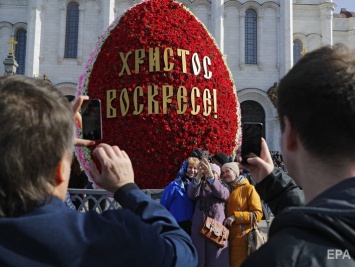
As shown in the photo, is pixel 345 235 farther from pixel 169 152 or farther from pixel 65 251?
pixel 169 152

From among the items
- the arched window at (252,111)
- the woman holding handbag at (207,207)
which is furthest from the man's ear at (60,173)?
the arched window at (252,111)

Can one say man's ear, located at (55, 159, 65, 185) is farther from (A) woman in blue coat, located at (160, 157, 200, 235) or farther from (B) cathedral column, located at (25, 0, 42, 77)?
(B) cathedral column, located at (25, 0, 42, 77)

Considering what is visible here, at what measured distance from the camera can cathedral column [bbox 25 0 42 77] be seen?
65.4ft

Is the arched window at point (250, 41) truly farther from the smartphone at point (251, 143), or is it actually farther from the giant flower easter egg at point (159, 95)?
the smartphone at point (251, 143)

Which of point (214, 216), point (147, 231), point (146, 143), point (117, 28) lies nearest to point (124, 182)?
point (147, 231)

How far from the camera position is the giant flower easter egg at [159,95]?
4410 mm

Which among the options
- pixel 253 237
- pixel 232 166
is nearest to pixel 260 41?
pixel 232 166

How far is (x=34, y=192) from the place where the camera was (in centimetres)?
101

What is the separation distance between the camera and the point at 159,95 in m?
4.45

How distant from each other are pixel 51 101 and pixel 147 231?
0.43 m

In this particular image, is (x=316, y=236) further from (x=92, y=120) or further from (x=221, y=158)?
(x=221, y=158)

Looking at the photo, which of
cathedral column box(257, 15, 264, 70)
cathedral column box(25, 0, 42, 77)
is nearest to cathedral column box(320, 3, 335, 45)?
cathedral column box(257, 15, 264, 70)

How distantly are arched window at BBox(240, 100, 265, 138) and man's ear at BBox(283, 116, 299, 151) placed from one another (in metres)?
19.5

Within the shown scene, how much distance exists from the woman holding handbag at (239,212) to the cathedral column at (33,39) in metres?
18.0
